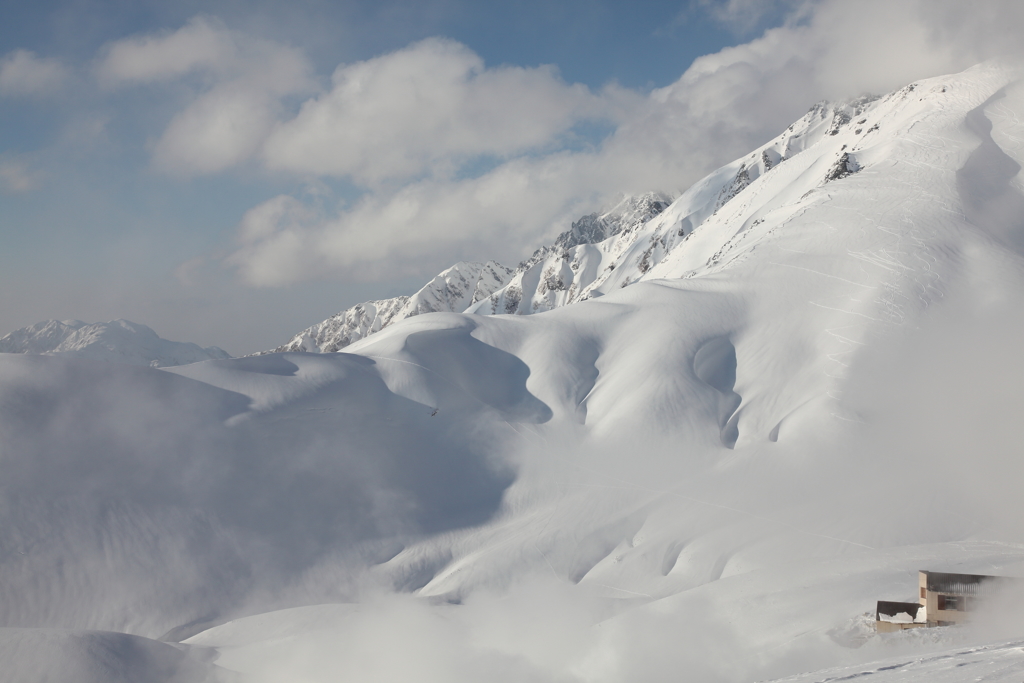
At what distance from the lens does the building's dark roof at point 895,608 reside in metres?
17.1

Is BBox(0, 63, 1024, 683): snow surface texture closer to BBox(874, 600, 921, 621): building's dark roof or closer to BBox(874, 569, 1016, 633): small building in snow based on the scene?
BBox(874, 569, 1016, 633): small building in snow

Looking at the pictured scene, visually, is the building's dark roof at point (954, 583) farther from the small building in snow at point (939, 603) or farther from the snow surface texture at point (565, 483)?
the snow surface texture at point (565, 483)

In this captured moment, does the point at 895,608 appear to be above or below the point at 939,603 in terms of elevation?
below

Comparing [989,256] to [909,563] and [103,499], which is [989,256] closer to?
[909,563]

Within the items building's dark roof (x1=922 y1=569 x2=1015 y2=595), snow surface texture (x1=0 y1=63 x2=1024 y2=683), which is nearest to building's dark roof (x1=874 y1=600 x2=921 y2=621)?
building's dark roof (x1=922 y1=569 x2=1015 y2=595)

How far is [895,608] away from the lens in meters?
17.2

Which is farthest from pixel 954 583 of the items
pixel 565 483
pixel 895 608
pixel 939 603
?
pixel 565 483

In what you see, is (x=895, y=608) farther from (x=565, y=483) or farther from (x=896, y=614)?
(x=565, y=483)

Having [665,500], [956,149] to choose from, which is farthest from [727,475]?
[956,149]

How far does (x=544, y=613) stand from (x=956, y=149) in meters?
53.3

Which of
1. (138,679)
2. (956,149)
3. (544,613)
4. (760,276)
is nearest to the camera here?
(138,679)

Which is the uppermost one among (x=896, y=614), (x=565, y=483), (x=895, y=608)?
(x=565, y=483)

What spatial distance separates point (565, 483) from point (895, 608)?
14530 millimetres

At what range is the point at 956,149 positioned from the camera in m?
52.2
